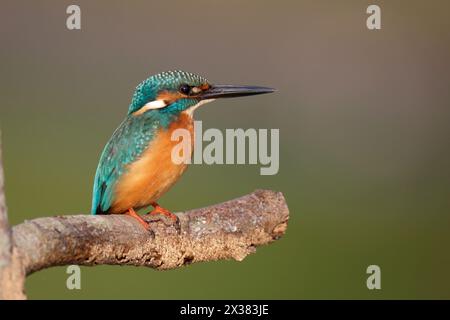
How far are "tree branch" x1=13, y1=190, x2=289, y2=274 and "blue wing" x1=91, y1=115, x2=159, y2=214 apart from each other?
0.35 m

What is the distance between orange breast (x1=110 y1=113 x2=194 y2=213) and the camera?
299cm

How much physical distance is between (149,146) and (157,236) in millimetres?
477

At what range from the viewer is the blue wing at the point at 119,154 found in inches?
119

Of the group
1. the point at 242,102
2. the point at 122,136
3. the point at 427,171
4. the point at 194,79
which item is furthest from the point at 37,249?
the point at 427,171

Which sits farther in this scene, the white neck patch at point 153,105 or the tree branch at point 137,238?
the white neck patch at point 153,105

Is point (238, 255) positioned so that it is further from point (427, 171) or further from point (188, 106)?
point (427, 171)

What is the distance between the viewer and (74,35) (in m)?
7.44

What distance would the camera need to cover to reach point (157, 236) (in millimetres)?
2629

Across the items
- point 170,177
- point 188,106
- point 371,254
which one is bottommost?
point 371,254

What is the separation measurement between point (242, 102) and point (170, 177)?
3900 mm

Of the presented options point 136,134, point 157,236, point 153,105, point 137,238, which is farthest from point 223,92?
point 137,238

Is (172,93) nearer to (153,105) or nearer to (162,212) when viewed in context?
(153,105)

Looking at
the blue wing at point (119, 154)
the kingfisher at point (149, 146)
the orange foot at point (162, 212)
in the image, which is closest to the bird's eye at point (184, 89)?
the kingfisher at point (149, 146)

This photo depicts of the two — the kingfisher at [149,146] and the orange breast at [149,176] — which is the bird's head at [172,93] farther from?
the orange breast at [149,176]
